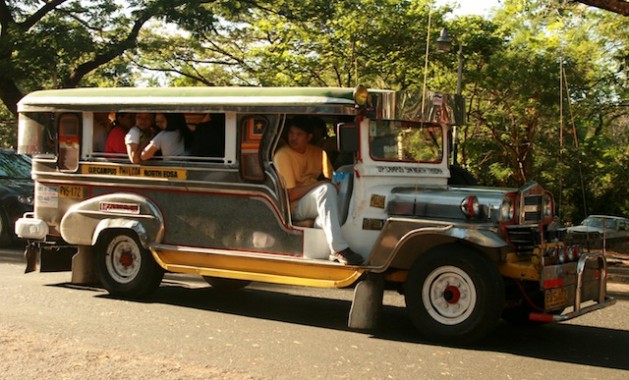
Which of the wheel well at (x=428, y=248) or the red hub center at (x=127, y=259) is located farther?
the red hub center at (x=127, y=259)

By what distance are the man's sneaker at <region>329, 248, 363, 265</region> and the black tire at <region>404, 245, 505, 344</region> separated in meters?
0.50

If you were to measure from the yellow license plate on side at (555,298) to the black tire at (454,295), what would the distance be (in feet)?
1.21

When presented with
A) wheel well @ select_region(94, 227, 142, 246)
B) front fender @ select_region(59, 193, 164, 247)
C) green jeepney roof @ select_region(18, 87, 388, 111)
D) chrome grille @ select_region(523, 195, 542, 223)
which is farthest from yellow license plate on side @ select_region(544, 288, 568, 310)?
wheel well @ select_region(94, 227, 142, 246)

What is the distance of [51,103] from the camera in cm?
941

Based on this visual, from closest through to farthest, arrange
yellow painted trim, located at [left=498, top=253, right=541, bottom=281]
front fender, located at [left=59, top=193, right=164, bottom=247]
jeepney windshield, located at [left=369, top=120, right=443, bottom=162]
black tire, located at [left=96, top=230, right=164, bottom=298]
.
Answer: yellow painted trim, located at [left=498, top=253, right=541, bottom=281] → jeepney windshield, located at [left=369, top=120, right=443, bottom=162] → front fender, located at [left=59, top=193, right=164, bottom=247] → black tire, located at [left=96, top=230, right=164, bottom=298]

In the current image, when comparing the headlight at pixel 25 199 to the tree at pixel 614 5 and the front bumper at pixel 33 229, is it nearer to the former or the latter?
the front bumper at pixel 33 229

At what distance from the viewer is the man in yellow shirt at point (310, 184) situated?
25.2 feet

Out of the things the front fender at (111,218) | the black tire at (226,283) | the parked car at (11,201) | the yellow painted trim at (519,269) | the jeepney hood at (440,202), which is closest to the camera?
the yellow painted trim at (519,269)

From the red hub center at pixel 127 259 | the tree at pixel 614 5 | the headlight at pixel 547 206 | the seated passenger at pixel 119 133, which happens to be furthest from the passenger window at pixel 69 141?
the tree at pixel 614 5

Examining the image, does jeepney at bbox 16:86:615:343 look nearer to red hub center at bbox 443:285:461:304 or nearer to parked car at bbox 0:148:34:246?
red hub center at bbox 443:285:461:304

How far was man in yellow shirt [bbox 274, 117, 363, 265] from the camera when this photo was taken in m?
7.67

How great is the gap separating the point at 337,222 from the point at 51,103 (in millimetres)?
3746

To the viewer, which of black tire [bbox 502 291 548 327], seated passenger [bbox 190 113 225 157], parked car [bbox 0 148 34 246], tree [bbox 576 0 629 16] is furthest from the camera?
parked car [bbox 0 148 34 246]

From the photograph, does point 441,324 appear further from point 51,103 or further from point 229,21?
point 229,21
